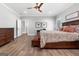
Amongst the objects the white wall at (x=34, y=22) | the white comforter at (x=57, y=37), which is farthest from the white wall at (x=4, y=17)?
the white wall at (x=34, y=22)

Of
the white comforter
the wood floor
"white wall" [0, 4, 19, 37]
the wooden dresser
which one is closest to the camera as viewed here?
the wood floor

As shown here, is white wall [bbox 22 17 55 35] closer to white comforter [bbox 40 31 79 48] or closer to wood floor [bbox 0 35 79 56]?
white comforter [bbox 40 31 79 48]

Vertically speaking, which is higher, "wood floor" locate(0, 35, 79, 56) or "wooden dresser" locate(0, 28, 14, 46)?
"wooden dresser" locate(0, 28, 14, 46)

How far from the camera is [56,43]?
4.93 metres

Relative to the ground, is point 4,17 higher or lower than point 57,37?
higher

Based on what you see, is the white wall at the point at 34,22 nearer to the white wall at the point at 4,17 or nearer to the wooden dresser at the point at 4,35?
the white wall at the point at 4,17

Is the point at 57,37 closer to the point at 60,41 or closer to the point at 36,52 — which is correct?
the point at 60,41

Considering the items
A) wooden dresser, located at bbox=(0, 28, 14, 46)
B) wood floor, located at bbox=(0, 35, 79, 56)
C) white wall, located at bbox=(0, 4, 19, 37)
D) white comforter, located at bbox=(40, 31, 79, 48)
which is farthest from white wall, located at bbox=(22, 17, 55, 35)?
wood floor, located at bbox=(0, 35, 79, 56)

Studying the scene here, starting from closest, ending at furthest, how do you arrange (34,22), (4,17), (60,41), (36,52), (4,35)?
(36,52) < (60,41) < (4,35) < (4,17) < (34,22)

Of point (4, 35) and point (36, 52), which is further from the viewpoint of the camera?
point (4, 35)

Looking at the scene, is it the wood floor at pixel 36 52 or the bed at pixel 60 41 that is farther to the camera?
the bed at pixel 60 41

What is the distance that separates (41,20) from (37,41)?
7.90 meters

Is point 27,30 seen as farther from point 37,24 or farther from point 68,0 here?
point 68,0

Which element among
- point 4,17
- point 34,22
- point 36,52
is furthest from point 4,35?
point 34,22
